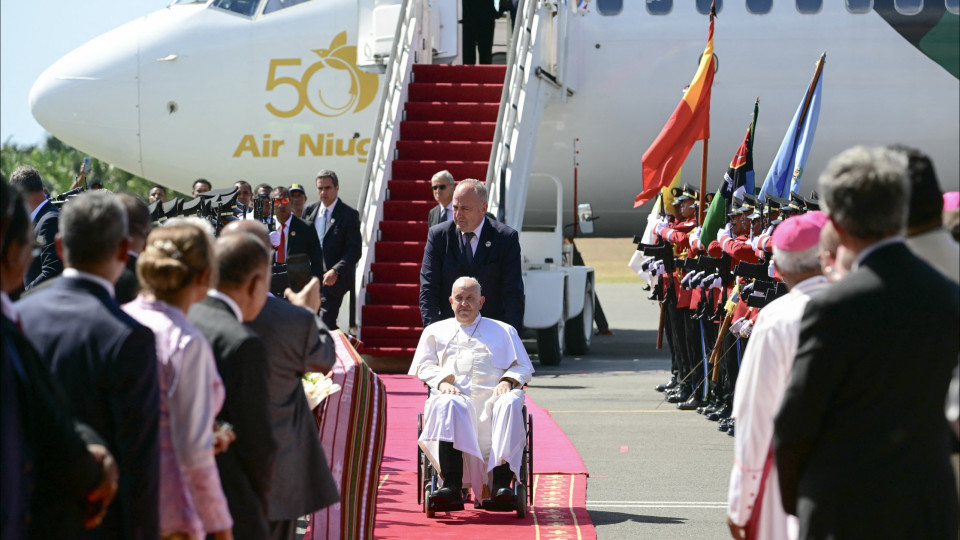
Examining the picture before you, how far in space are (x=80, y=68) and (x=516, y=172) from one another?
512cm

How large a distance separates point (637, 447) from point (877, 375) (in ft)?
17.9

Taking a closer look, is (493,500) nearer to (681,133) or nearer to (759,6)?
(681,133)

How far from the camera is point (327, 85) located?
14281mm

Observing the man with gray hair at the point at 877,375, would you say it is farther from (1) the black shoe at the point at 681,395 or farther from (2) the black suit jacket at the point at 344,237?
(2) the black suit jacket at the point at 344,237

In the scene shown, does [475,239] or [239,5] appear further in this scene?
[239,5]

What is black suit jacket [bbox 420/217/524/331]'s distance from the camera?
Result: 7238 mm

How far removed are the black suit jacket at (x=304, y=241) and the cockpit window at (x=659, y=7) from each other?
254 inches

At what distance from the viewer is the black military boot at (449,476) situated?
19.8ft

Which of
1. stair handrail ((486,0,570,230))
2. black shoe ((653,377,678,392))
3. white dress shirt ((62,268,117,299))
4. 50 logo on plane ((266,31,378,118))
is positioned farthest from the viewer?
50 logo on plane ((266,31,378,118))

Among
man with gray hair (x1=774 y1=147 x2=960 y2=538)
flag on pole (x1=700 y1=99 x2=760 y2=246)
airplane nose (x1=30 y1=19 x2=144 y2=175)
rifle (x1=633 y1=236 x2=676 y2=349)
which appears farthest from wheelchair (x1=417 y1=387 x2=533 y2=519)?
airplane nose (x1=30 y1=19 x2=144 y2=175)

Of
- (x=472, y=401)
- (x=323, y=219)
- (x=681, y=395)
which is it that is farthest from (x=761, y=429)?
(x=323, y=219)

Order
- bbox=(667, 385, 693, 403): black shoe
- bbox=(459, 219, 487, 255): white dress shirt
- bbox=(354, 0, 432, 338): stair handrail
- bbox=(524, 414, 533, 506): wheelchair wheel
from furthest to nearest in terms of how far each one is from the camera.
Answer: bbox=(354, 0, 432, 338): stair handrail, bbox=(667, 385, 693, 403): black shoe, bbox=(459, 219, 487, 255): white dress shirt, bbox=(524, 414, 533, 506): wheelchair wheel

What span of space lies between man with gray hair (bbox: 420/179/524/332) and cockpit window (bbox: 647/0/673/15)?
7.69m

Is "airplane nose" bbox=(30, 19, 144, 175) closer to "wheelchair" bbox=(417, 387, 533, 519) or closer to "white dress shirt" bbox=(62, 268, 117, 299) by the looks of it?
"wheelchair" bbox=(417, 387, 533, 519)
